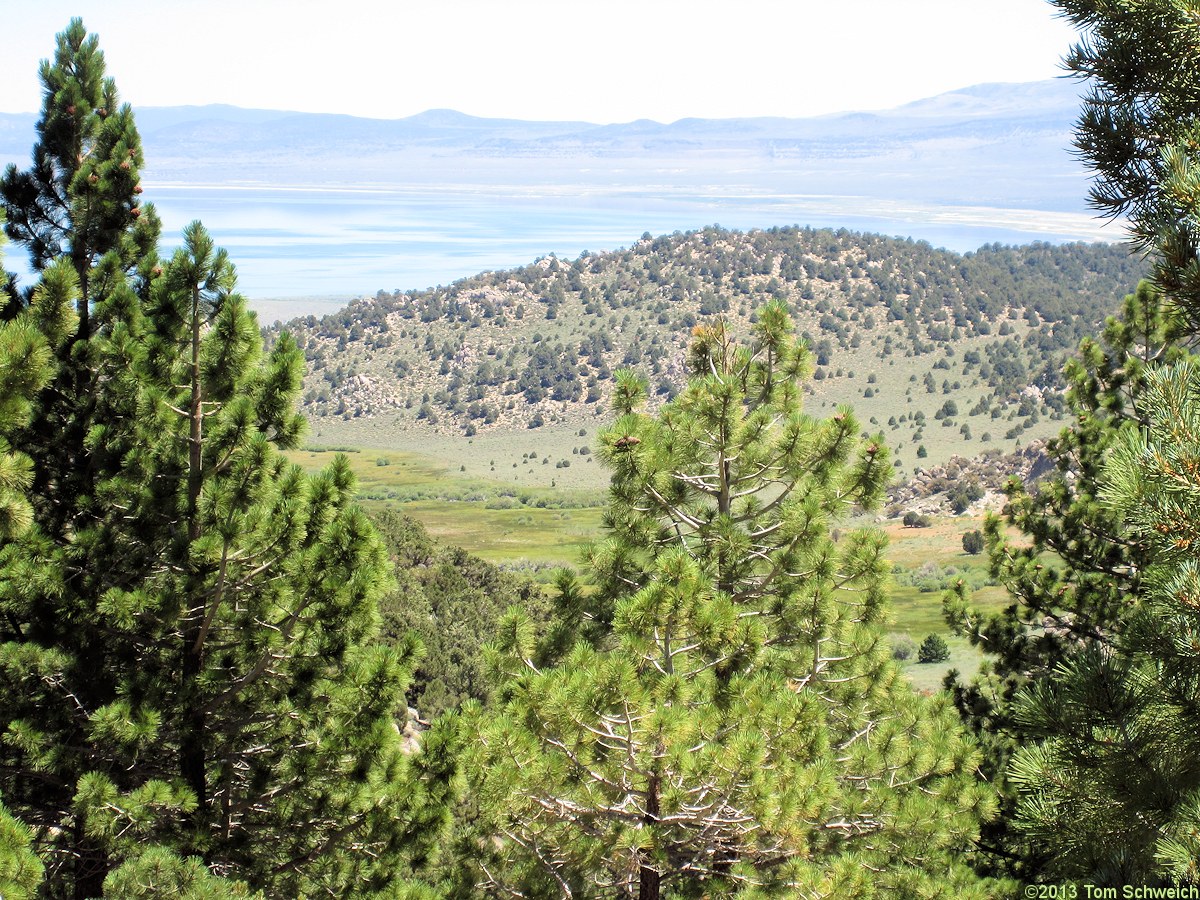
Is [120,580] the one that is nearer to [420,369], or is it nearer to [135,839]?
[135,839]

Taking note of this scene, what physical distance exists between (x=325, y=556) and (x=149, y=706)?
1.28 meters

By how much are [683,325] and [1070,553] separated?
264 feet

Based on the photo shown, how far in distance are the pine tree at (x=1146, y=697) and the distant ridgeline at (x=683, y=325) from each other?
79773 mm

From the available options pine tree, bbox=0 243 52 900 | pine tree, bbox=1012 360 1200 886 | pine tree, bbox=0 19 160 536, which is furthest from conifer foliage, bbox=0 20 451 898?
pine tree, bbox=1012 360 1200 886

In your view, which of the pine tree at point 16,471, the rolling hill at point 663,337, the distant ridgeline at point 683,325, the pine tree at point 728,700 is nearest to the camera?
the pine tree at point 16,471

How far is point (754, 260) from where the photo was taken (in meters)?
96.6

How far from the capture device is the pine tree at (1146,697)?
2.81 m

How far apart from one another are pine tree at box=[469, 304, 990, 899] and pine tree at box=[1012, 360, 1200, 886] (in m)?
2.43

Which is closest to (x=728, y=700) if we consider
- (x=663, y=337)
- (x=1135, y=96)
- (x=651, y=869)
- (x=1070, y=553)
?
(x=651, y=869)

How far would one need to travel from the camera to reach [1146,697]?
9.45ft

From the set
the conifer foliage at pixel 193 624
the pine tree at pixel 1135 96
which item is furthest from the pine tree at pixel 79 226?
the pine tree at pixel 1135 96

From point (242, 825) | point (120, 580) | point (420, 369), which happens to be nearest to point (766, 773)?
point (242, 825)

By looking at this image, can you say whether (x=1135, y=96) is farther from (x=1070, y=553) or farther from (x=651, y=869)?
(x=1070, y=553)

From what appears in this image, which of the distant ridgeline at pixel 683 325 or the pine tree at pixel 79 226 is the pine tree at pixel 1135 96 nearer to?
the pine tree at pixel 79 226
